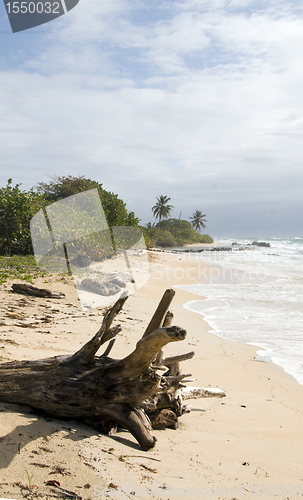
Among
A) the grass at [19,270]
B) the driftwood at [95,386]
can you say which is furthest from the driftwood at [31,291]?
the driftwood at [95,386]

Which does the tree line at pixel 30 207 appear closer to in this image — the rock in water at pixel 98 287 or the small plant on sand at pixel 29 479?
the rock in water at pixel 98 287

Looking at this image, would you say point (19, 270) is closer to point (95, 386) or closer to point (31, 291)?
point (31, 291)

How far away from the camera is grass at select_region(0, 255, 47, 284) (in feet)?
Result: 33.7

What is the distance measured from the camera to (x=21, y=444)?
2.47m

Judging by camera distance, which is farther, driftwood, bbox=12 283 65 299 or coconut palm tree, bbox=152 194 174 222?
coconut palm tree, bbox=152 194 174 222

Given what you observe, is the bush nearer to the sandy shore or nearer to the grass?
the grass

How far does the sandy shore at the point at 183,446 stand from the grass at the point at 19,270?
417cm

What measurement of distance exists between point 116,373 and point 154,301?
8896 mm

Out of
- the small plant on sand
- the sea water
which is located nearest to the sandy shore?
the small plant on sand

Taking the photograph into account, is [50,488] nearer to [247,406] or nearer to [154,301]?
[247,406]

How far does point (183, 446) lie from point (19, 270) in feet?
30.9

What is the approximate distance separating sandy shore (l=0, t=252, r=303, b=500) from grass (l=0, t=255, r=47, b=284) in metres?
4.17

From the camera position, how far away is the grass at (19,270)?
1026 centimetres

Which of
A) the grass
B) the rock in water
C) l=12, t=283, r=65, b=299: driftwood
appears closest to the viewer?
l=12, t=283, r=65, b=299: driftwood
